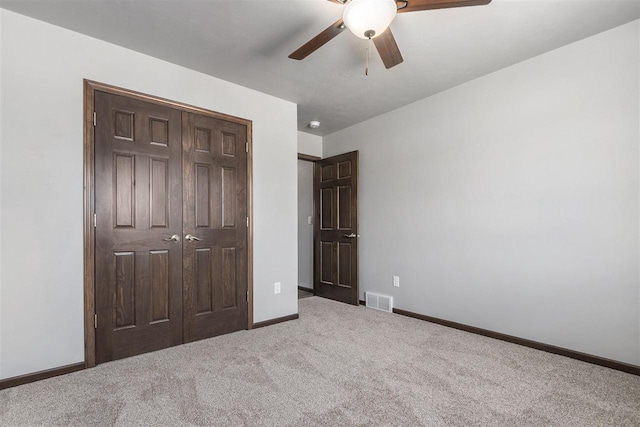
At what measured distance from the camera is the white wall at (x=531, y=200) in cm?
243

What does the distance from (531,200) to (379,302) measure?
2093mm

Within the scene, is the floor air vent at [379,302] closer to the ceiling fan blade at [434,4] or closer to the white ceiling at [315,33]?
the white ceiling at [315,33]

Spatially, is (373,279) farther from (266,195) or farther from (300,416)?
(300,416)

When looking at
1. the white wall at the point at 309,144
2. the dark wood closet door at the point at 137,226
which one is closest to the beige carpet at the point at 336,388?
the dark wood closet door at the point at 137,226

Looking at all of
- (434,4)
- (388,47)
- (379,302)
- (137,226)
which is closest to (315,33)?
(388,47)

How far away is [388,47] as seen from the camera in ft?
6.81

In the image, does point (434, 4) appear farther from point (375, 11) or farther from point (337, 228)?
point (337, 228)

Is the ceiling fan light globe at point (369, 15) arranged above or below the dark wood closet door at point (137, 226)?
above

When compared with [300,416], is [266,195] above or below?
above

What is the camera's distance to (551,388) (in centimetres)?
215

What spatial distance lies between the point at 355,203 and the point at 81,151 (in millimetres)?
3028

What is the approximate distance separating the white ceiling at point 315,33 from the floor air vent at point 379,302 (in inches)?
97.6

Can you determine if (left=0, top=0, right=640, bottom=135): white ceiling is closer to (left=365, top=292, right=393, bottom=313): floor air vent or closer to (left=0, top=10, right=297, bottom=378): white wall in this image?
(left=0, top=10, right=297, bottom=378): white wall

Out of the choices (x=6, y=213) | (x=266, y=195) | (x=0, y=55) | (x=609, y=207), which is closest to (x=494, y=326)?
(x=609, y=207)
